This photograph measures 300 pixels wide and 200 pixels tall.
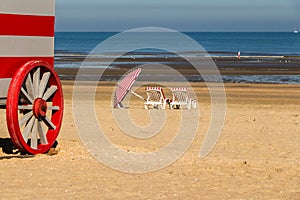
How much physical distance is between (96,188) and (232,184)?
185cm

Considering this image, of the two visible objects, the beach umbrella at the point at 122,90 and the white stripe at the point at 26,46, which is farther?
the beach umbrella at the point at 122,90

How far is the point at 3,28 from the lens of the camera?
1061 cm

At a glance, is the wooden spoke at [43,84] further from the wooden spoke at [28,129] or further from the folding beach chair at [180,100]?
the folding beach chair at [180,100]

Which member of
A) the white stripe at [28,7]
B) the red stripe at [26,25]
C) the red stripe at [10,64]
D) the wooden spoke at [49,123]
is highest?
the white stripe at [28,7]

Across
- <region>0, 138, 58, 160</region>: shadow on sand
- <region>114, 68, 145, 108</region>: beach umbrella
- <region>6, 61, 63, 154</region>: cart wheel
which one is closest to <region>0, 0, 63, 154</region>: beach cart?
<region>6, 61, 63, 154</region>: cart wheel

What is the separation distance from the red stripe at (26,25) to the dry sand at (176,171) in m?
1.98

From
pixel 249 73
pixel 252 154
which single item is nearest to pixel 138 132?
pixel 252 154

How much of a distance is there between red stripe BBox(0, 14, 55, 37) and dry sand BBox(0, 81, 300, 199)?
198 cm

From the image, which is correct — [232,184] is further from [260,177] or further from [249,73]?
[249,73]

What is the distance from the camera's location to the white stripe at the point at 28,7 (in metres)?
10.6

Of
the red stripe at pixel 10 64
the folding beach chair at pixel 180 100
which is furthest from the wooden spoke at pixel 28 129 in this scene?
the folding beach chair at pixel 180 100

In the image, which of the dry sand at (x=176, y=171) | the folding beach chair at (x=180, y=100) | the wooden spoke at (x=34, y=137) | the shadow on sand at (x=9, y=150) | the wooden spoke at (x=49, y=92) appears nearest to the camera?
the dry sand at (x=176, y=171)

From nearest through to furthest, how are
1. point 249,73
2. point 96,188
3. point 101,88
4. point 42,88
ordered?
point 96,188
point 42,88
point 101,88
point 249,73

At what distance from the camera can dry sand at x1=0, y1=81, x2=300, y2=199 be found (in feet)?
29.4
